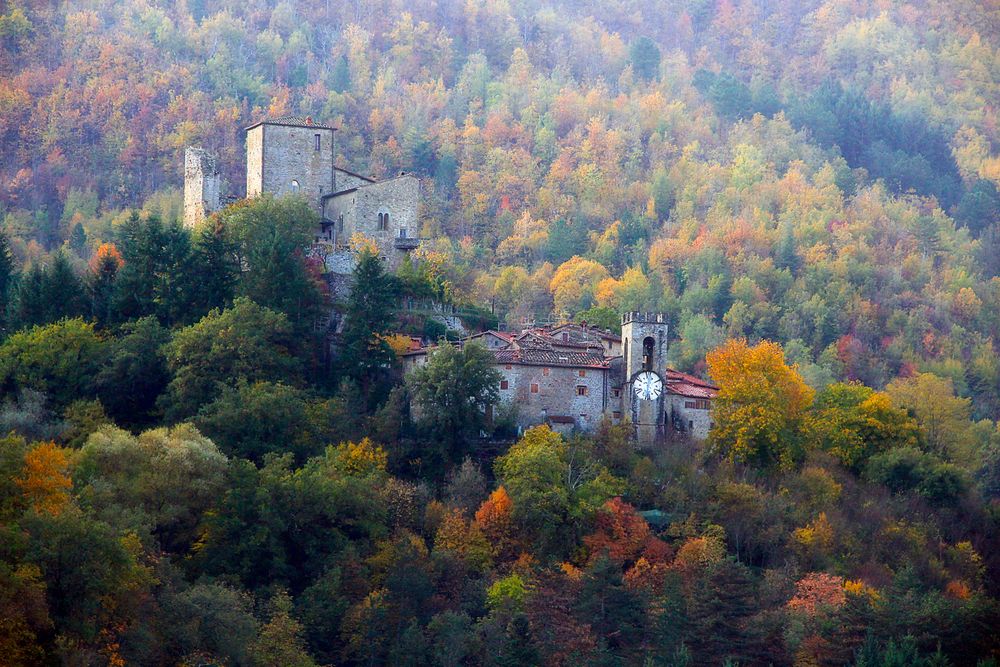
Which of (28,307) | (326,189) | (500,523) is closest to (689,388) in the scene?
(500,523)

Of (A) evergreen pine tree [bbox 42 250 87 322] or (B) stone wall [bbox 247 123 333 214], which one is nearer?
(A) evergreen pine tree [bbox 42 250 87 322]

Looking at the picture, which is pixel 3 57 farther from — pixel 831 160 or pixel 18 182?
pixel 831 160

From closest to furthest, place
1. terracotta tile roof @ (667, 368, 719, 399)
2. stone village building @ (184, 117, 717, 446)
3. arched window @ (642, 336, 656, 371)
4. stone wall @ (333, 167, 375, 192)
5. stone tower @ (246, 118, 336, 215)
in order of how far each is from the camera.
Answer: stone village building @ (184, 117, 717, 446), arched window @ (642, 336, 656, 371), terracotta tile roof @ (667, 368, 719, 399), stone tower @ (246, 118, 336, 215), stone wall @ (333, 167, 375, 192)

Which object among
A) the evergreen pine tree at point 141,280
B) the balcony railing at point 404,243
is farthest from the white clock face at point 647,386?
the evergreen pine tree at point 141,280

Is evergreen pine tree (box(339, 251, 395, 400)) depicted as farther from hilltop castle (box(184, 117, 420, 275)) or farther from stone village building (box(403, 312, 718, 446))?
hilltop castle (box(184, 117, 420, 275))

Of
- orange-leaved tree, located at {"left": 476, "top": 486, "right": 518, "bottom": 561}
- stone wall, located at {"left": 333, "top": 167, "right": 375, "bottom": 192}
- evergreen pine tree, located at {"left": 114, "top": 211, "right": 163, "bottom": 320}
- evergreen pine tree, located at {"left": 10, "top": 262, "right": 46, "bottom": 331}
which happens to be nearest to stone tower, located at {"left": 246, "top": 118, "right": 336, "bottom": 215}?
stone wall, located at {"left": 333, "top": 167, "right": 375, "bottom": 192}

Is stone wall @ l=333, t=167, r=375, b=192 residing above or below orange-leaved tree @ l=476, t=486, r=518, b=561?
above

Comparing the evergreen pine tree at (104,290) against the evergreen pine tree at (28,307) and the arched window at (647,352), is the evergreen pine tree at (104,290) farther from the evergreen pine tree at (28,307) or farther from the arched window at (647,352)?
the arched window at (647,352)

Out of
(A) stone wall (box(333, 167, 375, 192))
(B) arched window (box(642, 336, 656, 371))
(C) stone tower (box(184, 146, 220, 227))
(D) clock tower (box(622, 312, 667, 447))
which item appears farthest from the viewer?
(C) stone tower (box(184, 146, 220, 227))

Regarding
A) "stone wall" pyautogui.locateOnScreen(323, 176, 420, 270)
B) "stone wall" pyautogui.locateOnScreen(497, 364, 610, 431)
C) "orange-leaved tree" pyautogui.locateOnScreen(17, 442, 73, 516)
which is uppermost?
"stone wall" pyautogui.locateOnScreen(323, 176, 420, 270)
